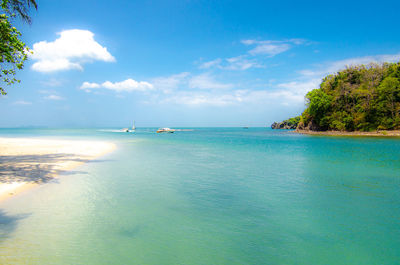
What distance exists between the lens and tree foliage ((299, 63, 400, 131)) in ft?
197

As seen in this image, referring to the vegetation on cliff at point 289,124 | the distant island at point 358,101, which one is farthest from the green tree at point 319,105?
the vegetation on cliff at point 289,124

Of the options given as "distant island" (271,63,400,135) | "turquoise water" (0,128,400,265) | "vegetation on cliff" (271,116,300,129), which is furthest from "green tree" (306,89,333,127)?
"vegetation on cliff" (271,116,300,129)

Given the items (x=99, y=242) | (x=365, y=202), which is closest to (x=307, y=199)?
(x=365, y=202)

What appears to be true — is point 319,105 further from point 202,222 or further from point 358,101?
point 202,222

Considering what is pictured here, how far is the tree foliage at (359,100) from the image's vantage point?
60.1 meters

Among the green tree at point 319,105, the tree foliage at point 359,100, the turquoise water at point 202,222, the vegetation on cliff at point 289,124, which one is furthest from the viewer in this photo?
the vegetation on cliff at point 289,124

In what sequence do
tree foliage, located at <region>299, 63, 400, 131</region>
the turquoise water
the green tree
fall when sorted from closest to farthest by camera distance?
the turquoise water → tree foliage, located at <region>299, 63, 400, 131</region> → the green tree

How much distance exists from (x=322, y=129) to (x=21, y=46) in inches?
3425

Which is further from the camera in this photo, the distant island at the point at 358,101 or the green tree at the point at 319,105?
the green tree at the point at 319,105

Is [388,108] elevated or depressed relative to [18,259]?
elevated

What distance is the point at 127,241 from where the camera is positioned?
554 centimetres

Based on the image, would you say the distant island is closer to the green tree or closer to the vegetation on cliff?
the green tree

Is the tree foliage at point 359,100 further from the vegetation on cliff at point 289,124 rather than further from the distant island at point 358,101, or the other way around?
the vegetation on cliff at point 289,124

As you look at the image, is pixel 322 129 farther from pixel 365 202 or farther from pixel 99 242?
pixel 99 242
